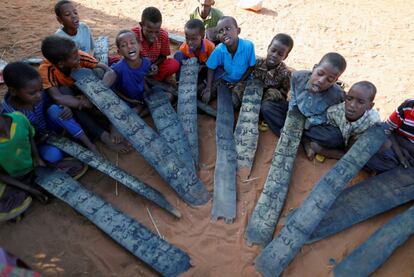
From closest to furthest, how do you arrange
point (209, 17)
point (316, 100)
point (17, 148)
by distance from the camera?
point (17, 148)
point (316, 100)
point (209, 17)

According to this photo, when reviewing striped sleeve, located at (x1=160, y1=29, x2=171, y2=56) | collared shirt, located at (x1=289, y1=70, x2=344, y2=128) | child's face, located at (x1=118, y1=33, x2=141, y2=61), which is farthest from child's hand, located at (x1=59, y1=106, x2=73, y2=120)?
collared shirt, located at (x1=289, y1=70, x2=344, y2=128)

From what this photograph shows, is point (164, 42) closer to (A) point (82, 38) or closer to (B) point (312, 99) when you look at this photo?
(A) point (82, 38)

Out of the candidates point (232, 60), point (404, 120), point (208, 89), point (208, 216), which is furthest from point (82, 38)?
point (404, 120)

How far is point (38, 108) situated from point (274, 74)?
8.87ft

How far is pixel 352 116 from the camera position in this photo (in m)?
3.34

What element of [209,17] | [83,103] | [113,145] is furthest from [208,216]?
[209,17]

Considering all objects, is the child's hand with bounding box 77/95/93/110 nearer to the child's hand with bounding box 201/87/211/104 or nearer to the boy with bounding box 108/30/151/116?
the boy with bounding box 108/30/151/116

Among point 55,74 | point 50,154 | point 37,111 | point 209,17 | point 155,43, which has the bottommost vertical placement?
point 50,154

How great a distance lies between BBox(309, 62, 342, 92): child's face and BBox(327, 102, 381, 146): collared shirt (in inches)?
10.2

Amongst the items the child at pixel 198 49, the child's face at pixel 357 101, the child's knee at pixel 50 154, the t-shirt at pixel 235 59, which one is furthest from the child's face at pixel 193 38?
the child's knee at pixel 50 154

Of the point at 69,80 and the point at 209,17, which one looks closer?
the point at 69,80

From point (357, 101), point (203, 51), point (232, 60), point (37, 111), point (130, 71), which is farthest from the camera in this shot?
point (203, 51)

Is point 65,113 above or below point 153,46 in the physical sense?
below

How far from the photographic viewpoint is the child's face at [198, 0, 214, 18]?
192 inches
